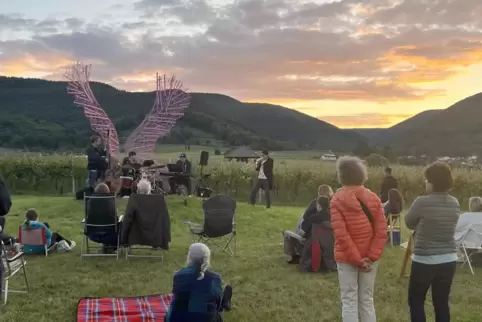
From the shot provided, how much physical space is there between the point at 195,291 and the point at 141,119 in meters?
43.6

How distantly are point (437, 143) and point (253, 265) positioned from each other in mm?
36575

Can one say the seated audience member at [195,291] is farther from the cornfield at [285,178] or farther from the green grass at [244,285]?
the cornfield at [285,178]

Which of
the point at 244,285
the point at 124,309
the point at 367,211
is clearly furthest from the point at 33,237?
the point at 367,211

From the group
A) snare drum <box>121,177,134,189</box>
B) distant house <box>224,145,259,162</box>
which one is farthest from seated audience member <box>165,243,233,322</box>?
distant house <box>224,145,259,162</box>

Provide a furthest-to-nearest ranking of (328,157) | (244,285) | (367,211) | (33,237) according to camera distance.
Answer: (328,157), (33,237), (244,285), (367,211)

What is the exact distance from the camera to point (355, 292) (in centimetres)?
406

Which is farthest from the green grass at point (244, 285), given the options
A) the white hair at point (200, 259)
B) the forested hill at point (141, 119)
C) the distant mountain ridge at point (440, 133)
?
the forested hill at point (141, 119)

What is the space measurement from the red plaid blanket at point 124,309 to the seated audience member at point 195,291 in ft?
4.71

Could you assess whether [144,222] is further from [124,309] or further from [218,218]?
[124,309]

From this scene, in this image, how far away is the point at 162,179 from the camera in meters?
15.6

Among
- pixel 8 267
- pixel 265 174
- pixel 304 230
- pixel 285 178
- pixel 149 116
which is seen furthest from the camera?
pixel 285 178

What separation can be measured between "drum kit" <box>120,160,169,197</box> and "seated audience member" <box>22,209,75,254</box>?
4.74 metres

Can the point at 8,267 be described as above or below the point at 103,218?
below

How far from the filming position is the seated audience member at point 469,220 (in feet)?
25.1
